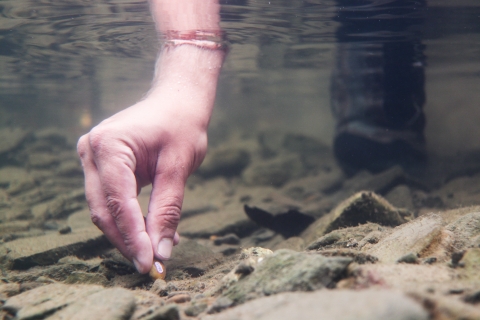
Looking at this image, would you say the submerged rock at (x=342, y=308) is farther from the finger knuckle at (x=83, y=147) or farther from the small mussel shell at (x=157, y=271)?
the finger knuckle at (x=83, y=147)

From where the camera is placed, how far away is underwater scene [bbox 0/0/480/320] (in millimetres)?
1798

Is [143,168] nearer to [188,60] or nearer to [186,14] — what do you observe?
[188,60]

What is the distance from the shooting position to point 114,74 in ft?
46.6

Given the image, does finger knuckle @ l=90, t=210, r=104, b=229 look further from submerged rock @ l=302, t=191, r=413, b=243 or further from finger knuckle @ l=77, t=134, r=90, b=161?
submerged rock @ l=302, t=191, r=413, b=243

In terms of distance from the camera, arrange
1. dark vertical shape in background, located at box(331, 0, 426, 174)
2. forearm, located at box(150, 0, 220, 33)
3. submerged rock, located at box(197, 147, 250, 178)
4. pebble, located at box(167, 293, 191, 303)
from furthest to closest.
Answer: submerged rock, located at box(197, 147, 250, 178)
dark vertical shape in background, located at box(331, 0, 426, 174)
forearm, located at box(150, 0, 220, 33)
pebble, located at box(167, 293, 191, 303)

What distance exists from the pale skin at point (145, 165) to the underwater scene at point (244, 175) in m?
0.01

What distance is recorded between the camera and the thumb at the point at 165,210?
254cm

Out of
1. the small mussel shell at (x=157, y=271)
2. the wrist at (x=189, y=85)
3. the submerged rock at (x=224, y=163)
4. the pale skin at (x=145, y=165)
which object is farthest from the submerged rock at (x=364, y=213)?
the submerged rock at (x=224, y=163)

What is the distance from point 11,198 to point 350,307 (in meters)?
8.57

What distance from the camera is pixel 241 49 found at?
9.65m

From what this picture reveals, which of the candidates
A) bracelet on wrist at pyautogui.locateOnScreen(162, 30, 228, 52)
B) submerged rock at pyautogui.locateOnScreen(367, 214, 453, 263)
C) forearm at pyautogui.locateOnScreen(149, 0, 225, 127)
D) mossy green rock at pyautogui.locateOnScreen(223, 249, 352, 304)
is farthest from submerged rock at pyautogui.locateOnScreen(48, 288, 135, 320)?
bracelet on wrist at pyautogui.locateOnScreen(162, 30, 228, 52)

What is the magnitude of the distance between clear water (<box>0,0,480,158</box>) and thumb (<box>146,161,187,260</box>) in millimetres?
4143

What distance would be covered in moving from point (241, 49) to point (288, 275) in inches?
347

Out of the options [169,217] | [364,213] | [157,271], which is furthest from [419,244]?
[157,271]
